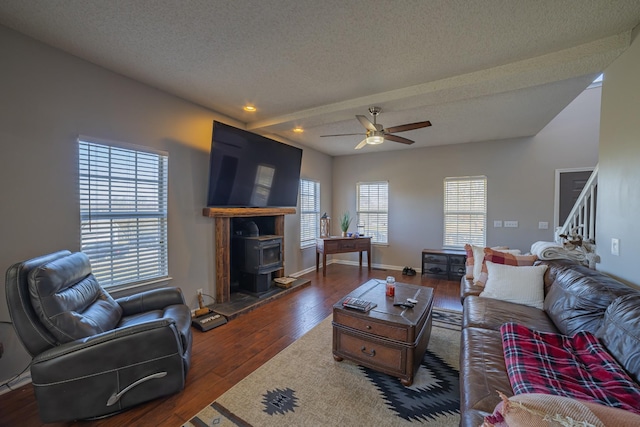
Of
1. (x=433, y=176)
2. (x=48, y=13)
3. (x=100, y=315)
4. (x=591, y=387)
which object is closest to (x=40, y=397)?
(x=100, y=315)

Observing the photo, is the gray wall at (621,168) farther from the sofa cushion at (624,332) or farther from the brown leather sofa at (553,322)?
the sofa cushion at (624,332)

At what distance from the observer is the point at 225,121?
370cm

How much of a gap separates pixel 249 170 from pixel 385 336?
8.73 feet

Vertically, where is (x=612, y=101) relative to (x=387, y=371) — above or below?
above

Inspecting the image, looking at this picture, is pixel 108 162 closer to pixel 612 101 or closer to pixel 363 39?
pixel 363 39

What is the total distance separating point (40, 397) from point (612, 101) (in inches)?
178

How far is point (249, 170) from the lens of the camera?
3619mm

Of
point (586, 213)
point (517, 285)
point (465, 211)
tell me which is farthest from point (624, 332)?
point (465, 211)

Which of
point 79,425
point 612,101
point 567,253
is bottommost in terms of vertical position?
point 79,425

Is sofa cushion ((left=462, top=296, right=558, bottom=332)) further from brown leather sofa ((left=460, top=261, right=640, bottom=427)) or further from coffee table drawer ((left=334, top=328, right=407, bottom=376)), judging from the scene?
coffee table drawer ((left=334, top=328, right=407, bottom=376))

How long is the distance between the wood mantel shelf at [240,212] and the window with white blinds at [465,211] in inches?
129

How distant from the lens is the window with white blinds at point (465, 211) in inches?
199

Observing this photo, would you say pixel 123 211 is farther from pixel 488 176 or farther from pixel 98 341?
pixel 488 176

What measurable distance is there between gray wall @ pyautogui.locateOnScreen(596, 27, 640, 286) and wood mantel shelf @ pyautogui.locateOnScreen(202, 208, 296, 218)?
375 cm
